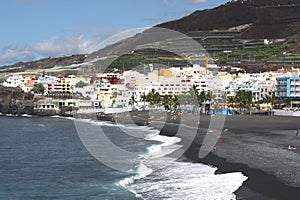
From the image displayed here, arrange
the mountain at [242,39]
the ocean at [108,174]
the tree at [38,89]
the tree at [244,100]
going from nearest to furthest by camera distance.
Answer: the ocean at [108,174] < the tree at [244,100] < the tree at [38,89] < the mountain at [242,39]

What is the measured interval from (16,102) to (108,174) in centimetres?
7326

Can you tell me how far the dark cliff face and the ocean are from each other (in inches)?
2179

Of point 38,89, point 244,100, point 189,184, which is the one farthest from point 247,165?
point 38,89

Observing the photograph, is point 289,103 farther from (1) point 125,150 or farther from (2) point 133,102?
(1) point 125,150

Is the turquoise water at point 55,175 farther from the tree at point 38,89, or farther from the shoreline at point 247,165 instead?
the tree at point 38,89

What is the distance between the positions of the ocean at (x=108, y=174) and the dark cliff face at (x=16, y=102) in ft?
182

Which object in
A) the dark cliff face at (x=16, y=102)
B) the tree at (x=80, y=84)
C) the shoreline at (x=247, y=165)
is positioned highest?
the tree at (x=80, y=84)

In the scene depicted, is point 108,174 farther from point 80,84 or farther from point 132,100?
point 80,84

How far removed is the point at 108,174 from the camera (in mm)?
20078

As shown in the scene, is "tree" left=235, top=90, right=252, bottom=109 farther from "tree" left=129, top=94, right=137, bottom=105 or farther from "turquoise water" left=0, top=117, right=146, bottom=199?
"turquoise water" left=0, top=117, right=146, bottom=199

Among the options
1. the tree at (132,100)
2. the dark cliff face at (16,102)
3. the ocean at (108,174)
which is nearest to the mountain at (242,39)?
the tree at (132,100)

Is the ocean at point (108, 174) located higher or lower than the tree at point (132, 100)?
lower

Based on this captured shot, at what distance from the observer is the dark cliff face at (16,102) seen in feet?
282

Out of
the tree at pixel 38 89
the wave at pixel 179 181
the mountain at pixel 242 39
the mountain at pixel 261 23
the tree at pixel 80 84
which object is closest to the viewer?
the wave at pixel 179 181
